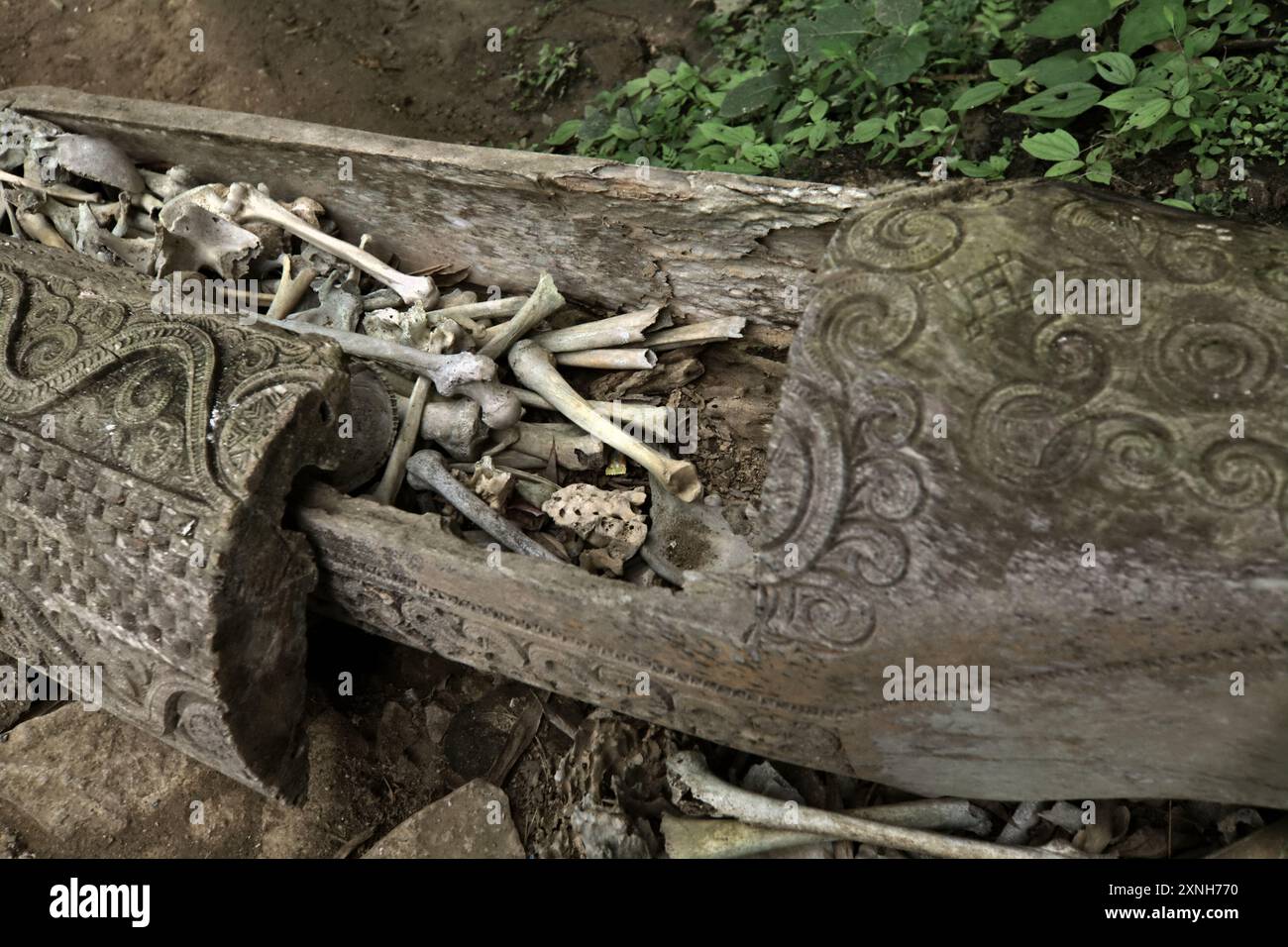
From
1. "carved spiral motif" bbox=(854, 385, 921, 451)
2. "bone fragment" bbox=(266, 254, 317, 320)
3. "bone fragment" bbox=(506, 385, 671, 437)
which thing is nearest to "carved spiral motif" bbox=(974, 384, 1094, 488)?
"carved spiral motif" bbox=(854, 385, 921, 451)

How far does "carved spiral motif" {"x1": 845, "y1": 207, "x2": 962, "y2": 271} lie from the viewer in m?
2.20

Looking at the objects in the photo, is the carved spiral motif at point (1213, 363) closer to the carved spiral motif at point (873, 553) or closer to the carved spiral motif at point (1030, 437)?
the carved spiral motif at point (1030, 437)

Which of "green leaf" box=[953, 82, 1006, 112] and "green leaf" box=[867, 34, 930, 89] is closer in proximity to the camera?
"green leaf" box=[953, 82, 1006, 112]

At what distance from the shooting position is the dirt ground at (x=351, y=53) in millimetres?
5070

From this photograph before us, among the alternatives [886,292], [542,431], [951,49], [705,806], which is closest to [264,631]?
[542,431]

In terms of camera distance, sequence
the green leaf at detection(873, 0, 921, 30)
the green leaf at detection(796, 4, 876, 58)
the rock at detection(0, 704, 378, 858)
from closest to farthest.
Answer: the rock at detection(0, 704, 378, 858) → the green leaf at detection(873, 0, 921, 30) → the green leaf at detection(796, 4, 876, 58)

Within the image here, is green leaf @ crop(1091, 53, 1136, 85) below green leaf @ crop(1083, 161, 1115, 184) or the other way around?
the other way around

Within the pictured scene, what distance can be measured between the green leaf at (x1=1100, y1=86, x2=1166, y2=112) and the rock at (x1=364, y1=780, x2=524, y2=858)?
8.81 ft

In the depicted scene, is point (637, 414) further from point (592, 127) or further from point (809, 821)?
Answer: point (592, 127)

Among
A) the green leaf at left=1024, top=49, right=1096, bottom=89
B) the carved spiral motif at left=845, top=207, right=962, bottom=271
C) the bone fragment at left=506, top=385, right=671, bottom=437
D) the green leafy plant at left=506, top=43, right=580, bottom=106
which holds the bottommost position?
the bone fragment at left=506, top=385, right=671, bottom=437

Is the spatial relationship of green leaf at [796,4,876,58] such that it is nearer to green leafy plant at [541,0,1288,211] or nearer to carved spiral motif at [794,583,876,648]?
green leafy plant at [541,0,1288,211]

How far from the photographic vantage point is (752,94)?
4051 millimetres

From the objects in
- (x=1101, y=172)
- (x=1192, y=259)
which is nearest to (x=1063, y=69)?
(x=1101, y=172)
